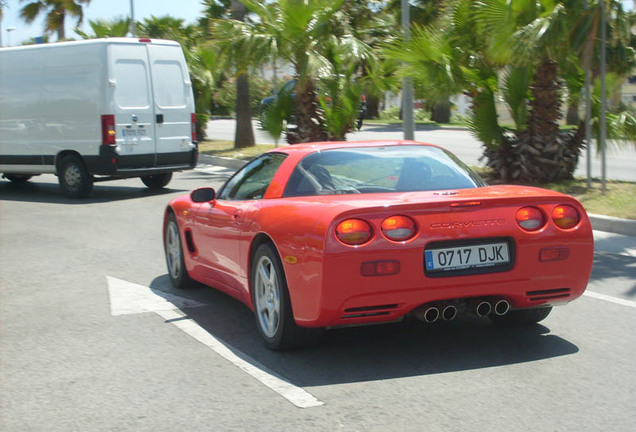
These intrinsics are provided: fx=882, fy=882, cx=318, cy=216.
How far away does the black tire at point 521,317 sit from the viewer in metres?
5.81

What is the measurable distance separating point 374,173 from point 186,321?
1.81m

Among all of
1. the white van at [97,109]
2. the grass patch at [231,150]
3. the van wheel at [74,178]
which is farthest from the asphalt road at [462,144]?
the van wheel at [74,178]

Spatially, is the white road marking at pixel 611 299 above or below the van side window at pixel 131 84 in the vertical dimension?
below

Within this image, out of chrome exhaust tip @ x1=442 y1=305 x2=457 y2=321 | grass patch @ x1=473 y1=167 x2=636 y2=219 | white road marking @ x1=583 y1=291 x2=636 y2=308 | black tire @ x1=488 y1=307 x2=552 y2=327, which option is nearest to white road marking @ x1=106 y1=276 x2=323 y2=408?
chrome exhaust tip @ x1=442 y1=305 x2=457 y2=321

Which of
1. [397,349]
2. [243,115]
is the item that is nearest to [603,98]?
[397,349]

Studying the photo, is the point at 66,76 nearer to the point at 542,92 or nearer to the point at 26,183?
the point at 26,183

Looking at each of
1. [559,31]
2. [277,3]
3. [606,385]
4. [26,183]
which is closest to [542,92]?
[559,31]

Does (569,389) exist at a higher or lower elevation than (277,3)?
lower

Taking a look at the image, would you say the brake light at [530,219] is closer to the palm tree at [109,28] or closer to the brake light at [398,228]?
the brake light at [398,228]

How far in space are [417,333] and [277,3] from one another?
518 inches

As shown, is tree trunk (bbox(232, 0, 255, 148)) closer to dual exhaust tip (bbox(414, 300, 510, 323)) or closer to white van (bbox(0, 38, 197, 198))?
white van (bbox(0, 38, 197, 198))

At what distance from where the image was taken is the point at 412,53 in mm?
13945

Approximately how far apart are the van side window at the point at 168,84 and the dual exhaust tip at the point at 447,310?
1072 cm

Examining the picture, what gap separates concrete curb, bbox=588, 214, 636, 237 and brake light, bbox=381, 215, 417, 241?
576 cm
